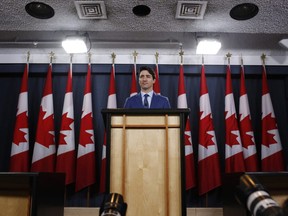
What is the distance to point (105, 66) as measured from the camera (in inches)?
170

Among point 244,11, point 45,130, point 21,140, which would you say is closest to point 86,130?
point 45,130

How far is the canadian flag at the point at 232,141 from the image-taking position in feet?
12.5

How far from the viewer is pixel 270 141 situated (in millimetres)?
3877

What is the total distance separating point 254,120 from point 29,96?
3.06 m

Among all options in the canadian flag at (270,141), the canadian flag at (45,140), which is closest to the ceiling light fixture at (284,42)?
the canadian flag at (270,141)

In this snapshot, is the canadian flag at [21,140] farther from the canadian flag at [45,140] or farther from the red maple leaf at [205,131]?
the red maple leaf at [205,131]

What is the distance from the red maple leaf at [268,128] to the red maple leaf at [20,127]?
295 centimetres

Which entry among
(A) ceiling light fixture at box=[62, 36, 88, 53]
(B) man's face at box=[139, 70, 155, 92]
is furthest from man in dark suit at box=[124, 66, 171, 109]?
(A) ceiling light fixture at box=[62, 36, 88, 53]

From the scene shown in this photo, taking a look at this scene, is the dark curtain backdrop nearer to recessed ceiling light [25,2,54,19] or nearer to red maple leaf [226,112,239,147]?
red maple leaf [226,112,239,147]

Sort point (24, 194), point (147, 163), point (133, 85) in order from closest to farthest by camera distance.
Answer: point (147, 163), point (24, 194), point (133, 85)

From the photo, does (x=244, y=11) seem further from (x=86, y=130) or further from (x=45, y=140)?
(x=45, y=140)

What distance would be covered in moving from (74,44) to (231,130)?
7.22 ft

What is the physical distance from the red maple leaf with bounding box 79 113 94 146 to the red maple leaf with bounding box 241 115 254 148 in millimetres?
1870

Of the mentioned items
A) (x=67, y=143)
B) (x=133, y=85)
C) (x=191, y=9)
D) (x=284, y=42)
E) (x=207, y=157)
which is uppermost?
(x=284, y=42)
